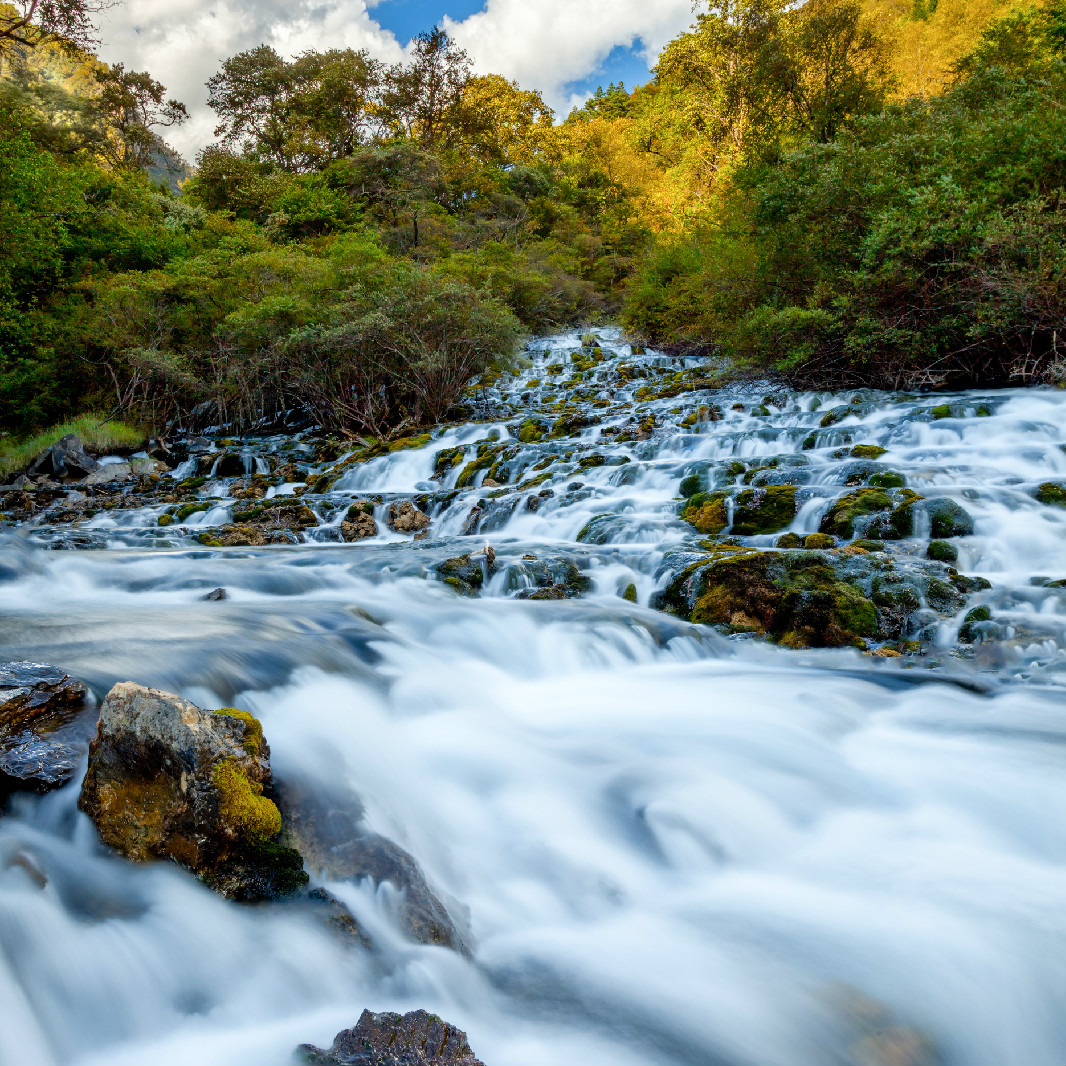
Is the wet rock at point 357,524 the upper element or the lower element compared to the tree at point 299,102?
lower

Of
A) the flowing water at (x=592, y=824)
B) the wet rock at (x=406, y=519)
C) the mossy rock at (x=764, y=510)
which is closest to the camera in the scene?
the flowing water at (x=592, y=824)

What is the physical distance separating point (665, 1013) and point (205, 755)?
182 cm

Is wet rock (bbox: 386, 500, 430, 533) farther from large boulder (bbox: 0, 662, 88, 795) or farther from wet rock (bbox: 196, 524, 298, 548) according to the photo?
large boulder (bbox: 0, 662, 88, 795)

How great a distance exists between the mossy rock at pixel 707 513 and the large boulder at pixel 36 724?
6693 mm

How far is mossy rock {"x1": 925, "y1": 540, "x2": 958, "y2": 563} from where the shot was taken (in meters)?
6.41

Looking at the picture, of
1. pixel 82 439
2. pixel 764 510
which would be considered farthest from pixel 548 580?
pixel 82 439

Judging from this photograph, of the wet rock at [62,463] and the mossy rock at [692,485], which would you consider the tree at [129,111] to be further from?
the mossy rock at [692,485]

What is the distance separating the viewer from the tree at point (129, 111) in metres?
34.2

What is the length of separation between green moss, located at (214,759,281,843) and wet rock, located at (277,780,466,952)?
0.42 ft

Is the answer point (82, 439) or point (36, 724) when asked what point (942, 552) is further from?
point (82, 439)

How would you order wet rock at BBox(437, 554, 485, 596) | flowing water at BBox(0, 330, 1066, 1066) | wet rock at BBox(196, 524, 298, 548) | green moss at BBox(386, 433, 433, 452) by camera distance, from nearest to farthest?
flowing water at BBox(0, 330, 1066, 1066), wet rock at BBox(437, 554, 485, 596), wet rock at BBox(196, 524, 298, 548), green moss at BBox(386, 433, 433, 452)

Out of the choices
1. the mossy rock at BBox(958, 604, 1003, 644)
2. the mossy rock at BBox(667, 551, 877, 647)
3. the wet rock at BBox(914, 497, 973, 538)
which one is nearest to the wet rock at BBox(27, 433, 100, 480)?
the mossy rock at BBox(667, 551, 877, 647)

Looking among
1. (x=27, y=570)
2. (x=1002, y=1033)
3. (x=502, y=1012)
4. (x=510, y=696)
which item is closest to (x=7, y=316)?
(x=27, y=570)

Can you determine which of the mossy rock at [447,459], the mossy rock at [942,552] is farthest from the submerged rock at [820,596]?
the mossy rock at [447,459]
